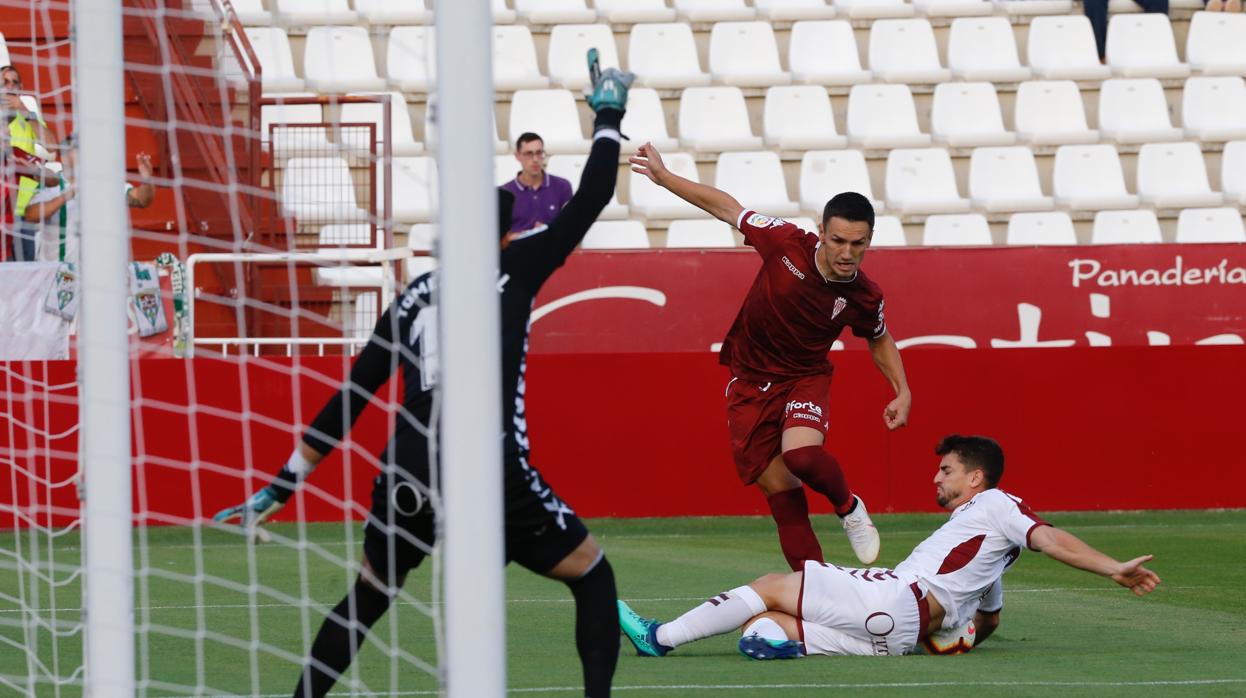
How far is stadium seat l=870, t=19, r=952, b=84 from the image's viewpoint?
1681 centimetres

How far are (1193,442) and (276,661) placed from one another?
8374mm

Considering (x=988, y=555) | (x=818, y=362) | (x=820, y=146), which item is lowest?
(x=988, y=555)

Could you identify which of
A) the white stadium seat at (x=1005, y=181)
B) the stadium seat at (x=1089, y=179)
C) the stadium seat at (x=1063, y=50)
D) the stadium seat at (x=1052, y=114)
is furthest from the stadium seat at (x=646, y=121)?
the stadium seat at (x=1063, y=50)

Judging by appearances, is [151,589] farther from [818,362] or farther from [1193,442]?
[1193,442]

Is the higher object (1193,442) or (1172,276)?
(1172,276)

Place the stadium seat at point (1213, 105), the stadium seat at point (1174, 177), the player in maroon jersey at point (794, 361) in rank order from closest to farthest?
the player in maroon jersey at point (794, 361) → the stadium seat at point (1174, 177) → the stadium seat at point (1213, 105)

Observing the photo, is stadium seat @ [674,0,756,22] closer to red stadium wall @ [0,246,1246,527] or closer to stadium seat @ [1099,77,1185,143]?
stadium seat @ [1099,77,1185,143]

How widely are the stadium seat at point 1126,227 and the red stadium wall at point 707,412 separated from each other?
202cm

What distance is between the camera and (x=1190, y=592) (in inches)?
346

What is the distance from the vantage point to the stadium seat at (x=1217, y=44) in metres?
17.2

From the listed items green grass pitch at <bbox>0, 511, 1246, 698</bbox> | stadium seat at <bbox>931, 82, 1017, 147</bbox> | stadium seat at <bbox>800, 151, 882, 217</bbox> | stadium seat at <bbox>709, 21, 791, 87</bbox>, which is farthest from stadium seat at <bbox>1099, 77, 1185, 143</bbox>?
green grass pitch at <bbox>0, 511, 1246, 698</bbox>

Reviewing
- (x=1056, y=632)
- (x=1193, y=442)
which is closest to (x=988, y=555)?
(x=1056, y=632)

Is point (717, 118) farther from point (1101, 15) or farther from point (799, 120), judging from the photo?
point (1101, 15)

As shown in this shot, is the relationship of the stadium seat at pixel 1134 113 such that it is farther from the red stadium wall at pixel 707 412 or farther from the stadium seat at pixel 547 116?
the stadium seat at pixel 547 116
